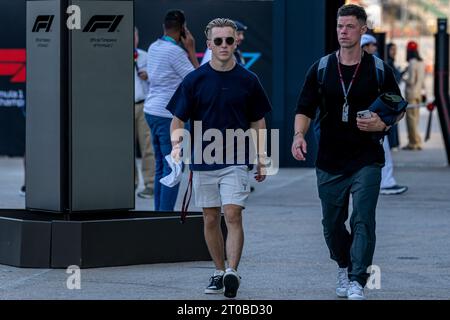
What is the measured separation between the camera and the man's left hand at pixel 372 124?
7.62 meters

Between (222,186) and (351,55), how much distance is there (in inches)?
47.1

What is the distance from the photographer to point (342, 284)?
7.99m

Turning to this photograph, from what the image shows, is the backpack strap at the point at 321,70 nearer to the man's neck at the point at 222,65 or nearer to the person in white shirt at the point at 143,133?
the man's neck at the point at 222,65

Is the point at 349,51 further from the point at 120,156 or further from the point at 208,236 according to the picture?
the point at 120,156

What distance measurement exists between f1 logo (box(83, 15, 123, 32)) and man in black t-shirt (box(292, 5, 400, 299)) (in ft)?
7.03

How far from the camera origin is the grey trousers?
7.73 m

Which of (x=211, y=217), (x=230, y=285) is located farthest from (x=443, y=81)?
(x=230, y=285)

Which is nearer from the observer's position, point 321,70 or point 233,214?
point 321,70

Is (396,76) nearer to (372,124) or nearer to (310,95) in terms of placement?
(310,95)

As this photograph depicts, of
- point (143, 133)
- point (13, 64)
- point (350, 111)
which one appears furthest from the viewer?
point (13, 64)

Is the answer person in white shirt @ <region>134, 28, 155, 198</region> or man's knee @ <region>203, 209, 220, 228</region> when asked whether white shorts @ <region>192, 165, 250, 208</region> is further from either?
person in white shirt @ <region>134, 28, 155, 198</region>
